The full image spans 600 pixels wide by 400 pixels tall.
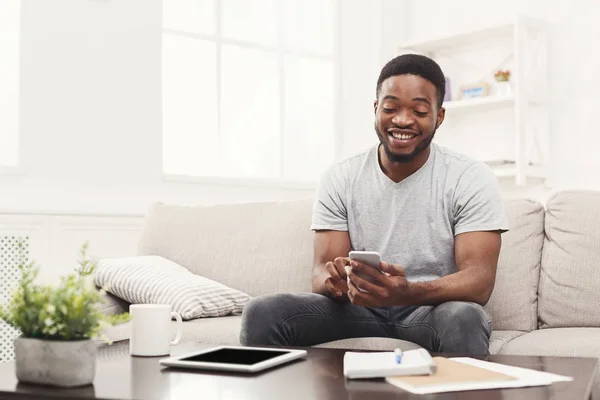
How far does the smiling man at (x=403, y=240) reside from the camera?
6.36 feet

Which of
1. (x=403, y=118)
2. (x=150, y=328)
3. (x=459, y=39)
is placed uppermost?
(x=459, y=39)

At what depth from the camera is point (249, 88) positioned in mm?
4348

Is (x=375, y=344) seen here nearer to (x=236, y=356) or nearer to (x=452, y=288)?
(x=452, y=288)

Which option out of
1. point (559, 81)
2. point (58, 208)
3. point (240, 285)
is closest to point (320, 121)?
point (559, 81)

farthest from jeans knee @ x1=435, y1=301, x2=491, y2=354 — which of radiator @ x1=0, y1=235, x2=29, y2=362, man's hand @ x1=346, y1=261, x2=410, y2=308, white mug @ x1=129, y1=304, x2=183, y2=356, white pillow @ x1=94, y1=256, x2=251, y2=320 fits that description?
radiator @ x1=0, y1=235, x2=29, y2=362

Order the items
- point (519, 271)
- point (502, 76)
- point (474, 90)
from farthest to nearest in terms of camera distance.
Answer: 1. point (474, 90)
2. point (502, 76)
3. point (519, 271)

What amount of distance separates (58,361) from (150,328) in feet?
1.20

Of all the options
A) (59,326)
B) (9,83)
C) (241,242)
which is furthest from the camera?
(9,83)

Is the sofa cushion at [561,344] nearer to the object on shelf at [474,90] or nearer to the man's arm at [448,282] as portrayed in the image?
the man's arm at [448,282]

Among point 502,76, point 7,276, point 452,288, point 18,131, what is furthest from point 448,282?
point 502,76

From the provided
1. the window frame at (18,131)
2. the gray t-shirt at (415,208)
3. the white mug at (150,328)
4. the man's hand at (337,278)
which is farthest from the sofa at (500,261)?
the window frame at (18,131)

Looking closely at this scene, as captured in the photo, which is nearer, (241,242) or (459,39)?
(241,242)

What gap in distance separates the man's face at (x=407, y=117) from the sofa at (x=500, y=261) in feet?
1.30

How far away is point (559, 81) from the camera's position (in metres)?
4.22
